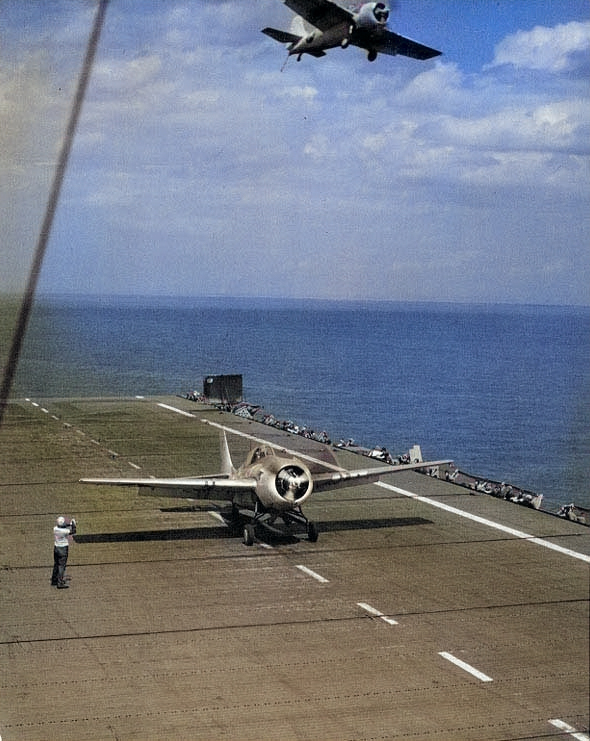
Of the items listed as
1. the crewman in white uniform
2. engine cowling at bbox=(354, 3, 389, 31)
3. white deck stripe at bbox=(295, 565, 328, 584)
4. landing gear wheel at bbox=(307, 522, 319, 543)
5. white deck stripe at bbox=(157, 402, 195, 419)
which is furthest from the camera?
white deck stripe at bbox=(157, 402, 195, 419)

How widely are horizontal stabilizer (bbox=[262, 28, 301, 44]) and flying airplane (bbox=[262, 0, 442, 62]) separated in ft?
2.38

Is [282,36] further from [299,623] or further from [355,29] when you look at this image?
[299,623]

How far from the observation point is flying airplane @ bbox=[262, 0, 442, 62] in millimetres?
9609

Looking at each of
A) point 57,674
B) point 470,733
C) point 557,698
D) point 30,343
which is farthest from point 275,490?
point 30,343

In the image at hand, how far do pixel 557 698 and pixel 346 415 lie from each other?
4107 centimetres

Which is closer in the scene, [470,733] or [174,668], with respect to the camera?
[470,733]

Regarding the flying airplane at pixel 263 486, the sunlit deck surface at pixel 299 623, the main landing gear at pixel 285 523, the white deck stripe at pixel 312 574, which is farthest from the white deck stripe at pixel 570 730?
the main landing gear at pixel 285 523

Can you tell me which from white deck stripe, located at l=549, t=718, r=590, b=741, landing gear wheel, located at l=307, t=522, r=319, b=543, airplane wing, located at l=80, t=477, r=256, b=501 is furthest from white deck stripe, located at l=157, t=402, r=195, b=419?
white deck stripe, located at l=549, t=718, r=590, b=741

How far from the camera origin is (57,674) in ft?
44.4

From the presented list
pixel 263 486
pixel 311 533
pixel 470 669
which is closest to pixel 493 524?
pixel 311 533

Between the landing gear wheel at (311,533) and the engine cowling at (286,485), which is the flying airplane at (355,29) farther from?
the landing gear wheel at (311,533)

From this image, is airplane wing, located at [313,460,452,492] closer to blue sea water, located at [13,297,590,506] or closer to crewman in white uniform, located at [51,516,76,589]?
blue sea water, located at [13,297,590,506]

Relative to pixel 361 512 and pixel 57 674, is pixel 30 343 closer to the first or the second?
pixel 361 512

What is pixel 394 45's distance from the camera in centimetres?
1020
